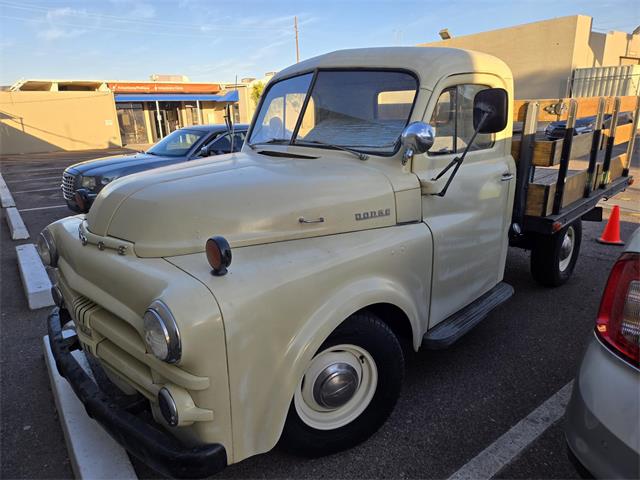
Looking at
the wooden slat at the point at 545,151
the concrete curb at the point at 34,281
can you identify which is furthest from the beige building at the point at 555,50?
the concrete curb at the point at 34,281

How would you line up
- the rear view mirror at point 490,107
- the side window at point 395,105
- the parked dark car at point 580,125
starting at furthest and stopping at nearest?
the parked dark car at point 580,125
the side window at point 395,105
the rear view mirror at point 490,107

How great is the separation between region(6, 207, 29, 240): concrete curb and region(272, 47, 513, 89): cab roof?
18.8ft

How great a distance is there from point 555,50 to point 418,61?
65.6ft

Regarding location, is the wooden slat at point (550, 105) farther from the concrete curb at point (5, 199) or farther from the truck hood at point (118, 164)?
the concrete curb at point (5, 199)

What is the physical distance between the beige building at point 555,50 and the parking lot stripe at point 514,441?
1813cm

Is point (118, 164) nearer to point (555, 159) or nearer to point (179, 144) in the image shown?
point (179, 144)

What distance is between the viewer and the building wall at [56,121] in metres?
25.1

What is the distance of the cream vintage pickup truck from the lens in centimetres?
176

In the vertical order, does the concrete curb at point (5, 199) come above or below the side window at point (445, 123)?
below

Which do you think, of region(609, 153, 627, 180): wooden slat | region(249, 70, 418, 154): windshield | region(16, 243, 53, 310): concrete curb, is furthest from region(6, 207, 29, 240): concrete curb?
region(609, 153, 627, 180): wooden slat

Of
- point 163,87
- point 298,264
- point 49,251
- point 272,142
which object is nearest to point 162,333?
point 298,264

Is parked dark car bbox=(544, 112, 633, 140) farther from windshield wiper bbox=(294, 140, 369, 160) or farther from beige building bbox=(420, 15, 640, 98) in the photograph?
beige building bbox=(420, 15, 640, 98)

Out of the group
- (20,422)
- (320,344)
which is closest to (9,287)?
(20,422)

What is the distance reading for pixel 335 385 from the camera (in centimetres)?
218
